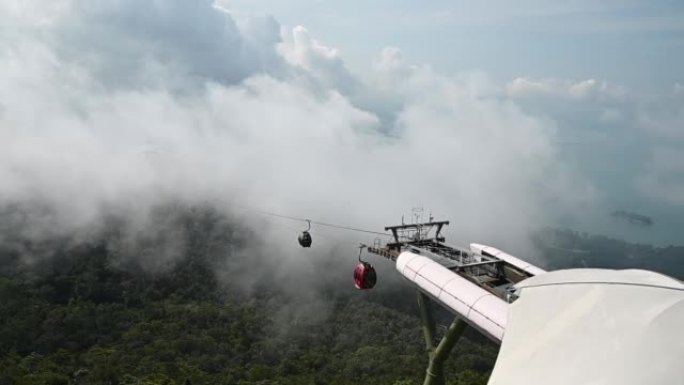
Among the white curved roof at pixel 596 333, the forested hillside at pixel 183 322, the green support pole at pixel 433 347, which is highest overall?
the white curved roof at pixel 596 333

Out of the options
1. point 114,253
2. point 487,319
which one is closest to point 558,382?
point 487,319

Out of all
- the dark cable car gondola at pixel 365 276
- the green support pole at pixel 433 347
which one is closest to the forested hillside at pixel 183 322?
the green support pole at pixel 433 347

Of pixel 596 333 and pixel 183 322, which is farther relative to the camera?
pixel 183 322

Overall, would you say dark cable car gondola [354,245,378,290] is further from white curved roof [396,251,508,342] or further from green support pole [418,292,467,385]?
white curved roof [396,251,508,342]

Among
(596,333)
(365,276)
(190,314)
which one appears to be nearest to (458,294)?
(365,276)

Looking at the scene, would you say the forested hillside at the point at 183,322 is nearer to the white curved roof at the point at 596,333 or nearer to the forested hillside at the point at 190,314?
the forested hillside at the point at 190,314

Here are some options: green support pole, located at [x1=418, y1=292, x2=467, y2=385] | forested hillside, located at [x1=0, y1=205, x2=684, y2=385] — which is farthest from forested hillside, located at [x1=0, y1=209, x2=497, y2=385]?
green support pole, located at [x1=418, y1=292, x2=467, y2=385]

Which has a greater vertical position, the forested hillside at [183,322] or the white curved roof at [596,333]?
the white curved roof at [596,333]

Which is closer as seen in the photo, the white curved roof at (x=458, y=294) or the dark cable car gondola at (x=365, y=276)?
the white curved roof at (x=458, y=294)

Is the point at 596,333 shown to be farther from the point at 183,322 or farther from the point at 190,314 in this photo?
the point at 190,314
